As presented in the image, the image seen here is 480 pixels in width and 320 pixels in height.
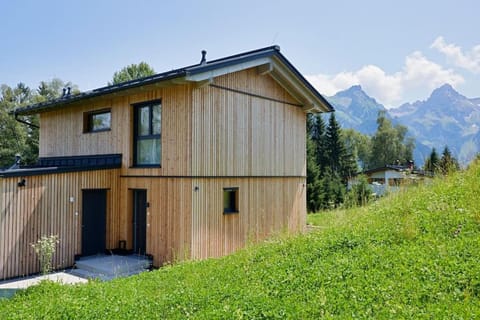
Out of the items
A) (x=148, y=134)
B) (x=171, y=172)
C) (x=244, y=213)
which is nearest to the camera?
(x=171, y=172)

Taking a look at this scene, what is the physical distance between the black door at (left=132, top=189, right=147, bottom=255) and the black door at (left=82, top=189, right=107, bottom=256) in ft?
3.06

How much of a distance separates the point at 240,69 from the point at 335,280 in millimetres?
7100

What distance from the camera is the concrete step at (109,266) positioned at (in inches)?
327

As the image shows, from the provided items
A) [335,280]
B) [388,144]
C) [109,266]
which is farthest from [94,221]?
[388,144]

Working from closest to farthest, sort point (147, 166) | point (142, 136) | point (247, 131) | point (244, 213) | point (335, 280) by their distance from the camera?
1. point (335, 280)
2. point (147, 166)
3. point (142, 136)
4. point (244, 213)
5. point (247, 131)

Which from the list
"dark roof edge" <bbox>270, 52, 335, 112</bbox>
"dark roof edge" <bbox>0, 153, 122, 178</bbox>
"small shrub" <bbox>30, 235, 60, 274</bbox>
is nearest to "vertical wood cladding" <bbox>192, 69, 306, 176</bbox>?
"dark roof edge" <bbox>270, 52, 335, 112</bbox>

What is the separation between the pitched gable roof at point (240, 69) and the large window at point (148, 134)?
0.93 m

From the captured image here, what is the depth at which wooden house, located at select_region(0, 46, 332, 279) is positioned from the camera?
8.80m

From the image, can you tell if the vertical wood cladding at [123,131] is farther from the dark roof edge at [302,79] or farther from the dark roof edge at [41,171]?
the dark roof edge at [302,79]

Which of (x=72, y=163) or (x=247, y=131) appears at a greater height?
(x=247, y=131)

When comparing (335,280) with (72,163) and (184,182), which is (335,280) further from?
(72,163)

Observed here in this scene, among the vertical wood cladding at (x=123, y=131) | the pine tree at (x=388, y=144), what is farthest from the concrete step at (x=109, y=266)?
the pine tree at (x=388, y=144)

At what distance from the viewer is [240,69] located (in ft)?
32.1

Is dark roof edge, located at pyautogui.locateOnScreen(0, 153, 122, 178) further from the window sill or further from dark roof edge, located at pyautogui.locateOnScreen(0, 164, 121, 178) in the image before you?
the window sill
